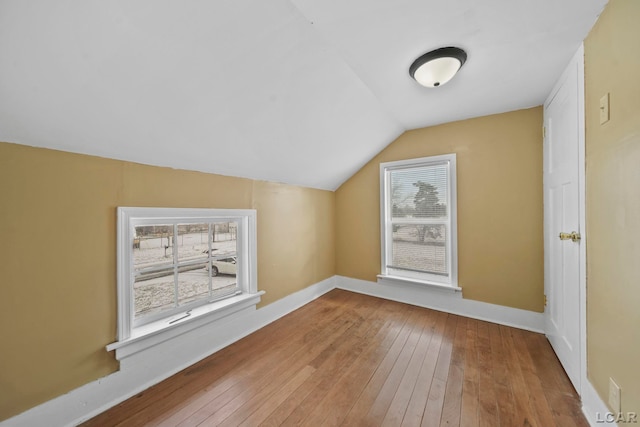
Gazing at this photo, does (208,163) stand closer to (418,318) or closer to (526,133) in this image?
(418,318)

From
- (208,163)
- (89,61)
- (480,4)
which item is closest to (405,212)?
(480,4)

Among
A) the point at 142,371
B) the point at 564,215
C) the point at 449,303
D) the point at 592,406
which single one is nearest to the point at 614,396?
the point at 592,406

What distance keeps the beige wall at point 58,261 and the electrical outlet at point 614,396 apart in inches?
112

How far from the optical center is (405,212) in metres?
Result: 3.20

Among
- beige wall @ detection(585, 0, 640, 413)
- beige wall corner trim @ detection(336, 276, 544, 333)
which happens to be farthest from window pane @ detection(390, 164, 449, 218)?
beige wall @ detection(585, 0, 640, 413)

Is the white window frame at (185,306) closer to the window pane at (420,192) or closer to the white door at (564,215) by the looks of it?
the window pane at (420,192)

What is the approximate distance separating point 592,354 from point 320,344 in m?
1.84

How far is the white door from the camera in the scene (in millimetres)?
1594

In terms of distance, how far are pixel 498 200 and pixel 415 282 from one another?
1.32 metres

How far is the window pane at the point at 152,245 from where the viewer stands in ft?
5.82

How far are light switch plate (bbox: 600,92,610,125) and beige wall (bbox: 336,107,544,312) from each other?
1235 millimetres

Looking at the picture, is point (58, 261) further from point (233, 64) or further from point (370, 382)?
point (370, 382)

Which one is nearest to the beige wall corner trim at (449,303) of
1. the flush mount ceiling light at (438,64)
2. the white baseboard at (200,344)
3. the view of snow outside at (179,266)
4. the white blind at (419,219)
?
the white baseboard at (200,344)

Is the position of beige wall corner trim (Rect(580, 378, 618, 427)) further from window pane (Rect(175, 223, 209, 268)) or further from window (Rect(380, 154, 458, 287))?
window pane (Rect(175, 223, 209, 268))
